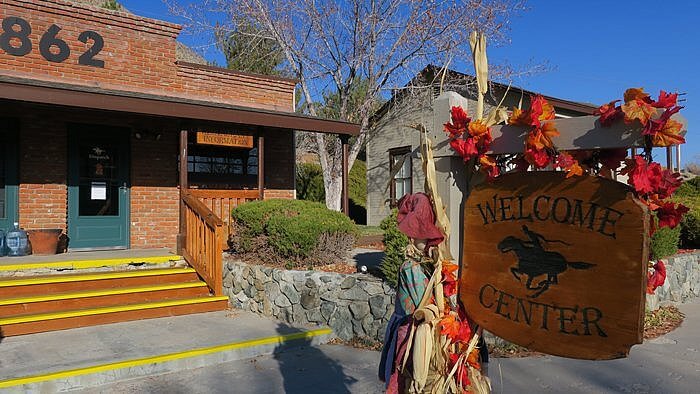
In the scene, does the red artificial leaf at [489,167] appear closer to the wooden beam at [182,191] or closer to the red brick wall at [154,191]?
the wooden beam at [182,191]

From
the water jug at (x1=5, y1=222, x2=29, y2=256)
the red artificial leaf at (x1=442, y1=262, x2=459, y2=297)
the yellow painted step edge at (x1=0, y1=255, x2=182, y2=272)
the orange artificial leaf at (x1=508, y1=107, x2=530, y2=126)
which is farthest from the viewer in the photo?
the water jug at (x1=5, y1=222, x2=29, y2=256)

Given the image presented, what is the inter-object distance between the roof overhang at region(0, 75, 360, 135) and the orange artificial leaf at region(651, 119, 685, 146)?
7.78m

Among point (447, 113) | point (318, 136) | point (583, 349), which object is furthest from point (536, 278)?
point (318, 136)

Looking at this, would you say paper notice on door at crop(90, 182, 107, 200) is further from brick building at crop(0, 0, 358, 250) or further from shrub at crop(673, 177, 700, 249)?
shrub at crop(673, 177, 700, 249)

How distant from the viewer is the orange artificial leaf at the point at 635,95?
181 cm

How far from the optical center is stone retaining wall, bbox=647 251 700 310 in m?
7.90

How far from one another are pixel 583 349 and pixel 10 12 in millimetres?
9975

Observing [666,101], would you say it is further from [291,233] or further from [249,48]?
[249,48]

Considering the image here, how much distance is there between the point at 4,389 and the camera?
4012 millimetres

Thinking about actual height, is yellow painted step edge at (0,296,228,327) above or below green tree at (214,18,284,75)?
below

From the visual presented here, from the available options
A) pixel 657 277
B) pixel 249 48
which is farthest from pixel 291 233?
pixel 249 48

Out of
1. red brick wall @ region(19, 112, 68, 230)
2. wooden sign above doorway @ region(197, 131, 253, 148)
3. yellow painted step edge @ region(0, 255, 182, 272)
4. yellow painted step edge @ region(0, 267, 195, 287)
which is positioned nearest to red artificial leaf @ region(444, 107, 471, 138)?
yellow painted step edge @ region(0, 267, 195, 287)

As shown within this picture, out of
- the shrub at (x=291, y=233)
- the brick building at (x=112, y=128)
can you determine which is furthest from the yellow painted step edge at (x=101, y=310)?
the brick building at (x=112, y=128)

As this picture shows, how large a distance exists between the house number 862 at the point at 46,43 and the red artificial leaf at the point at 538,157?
9344 millimetres
